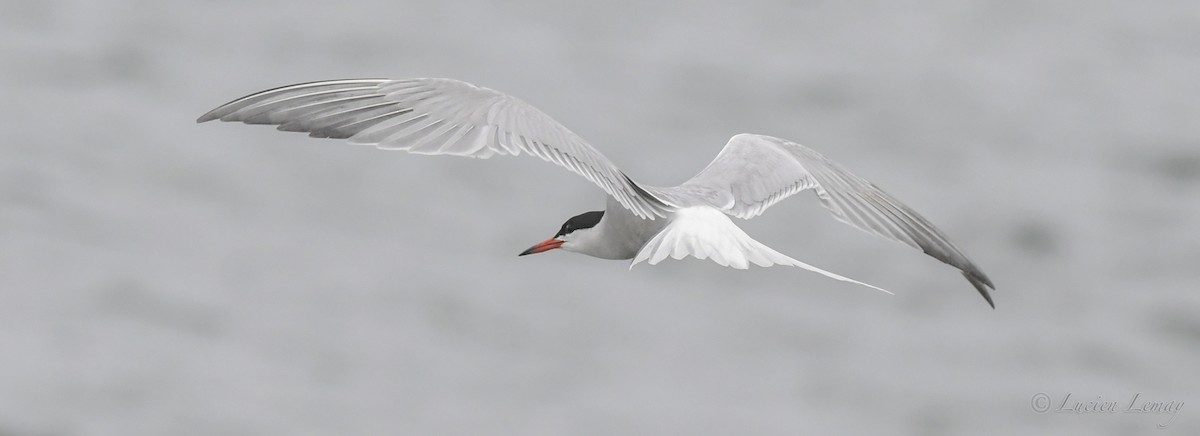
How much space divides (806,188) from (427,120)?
68.3 inches

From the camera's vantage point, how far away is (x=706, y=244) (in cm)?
598

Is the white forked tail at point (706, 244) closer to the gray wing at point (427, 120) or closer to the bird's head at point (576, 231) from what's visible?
the gray wing at point (427, 120)

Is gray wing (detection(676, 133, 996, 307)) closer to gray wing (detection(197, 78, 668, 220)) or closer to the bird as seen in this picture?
the bird

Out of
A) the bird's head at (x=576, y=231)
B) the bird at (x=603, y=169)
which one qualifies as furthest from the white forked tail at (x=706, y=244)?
the bird's head at (x=576, y=231)

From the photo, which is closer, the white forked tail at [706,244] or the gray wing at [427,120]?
the gray wing at [427,120]

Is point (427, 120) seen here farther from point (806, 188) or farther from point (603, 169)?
point (806, 188)

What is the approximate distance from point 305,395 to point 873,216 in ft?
18.1

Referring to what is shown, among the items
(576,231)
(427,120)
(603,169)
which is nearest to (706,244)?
(603,169)

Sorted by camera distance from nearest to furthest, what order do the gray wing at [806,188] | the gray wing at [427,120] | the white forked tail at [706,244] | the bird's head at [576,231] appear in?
the gray wing at [427,120] < the white forked tail at [706,244] < the gray wing at [806,188] < the bird's head at [576,231]

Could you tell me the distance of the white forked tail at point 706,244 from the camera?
5930 mm

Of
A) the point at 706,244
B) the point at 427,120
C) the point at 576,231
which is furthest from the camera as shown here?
the point at 576,231

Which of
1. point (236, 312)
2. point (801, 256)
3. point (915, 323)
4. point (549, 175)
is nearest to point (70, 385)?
point (236, 312)

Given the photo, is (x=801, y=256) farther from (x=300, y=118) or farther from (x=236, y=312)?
(x=300, y=118)

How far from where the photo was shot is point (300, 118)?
5543 millimetres
